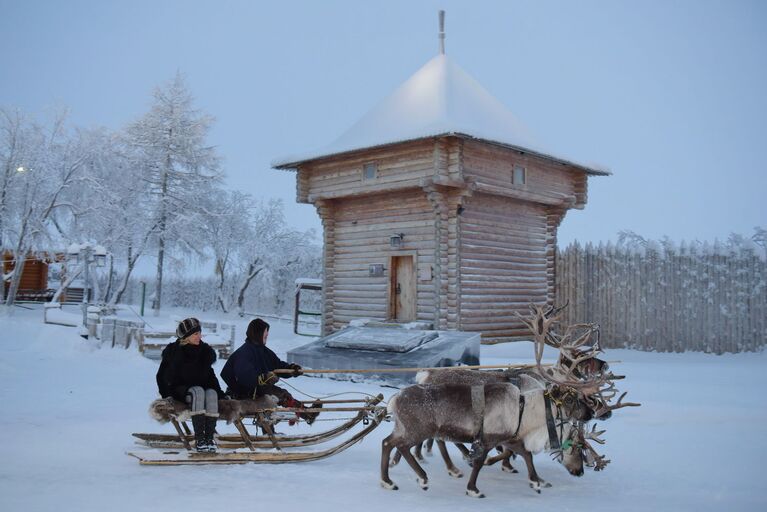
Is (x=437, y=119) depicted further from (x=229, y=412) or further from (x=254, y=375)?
(x=229, y=412)

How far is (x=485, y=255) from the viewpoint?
17.5 m

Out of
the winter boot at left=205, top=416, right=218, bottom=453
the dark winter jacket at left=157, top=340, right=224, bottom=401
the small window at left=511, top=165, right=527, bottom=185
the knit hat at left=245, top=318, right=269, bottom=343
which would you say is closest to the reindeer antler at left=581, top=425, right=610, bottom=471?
the knit hat at left=245, top=318, right=269, bottom=343

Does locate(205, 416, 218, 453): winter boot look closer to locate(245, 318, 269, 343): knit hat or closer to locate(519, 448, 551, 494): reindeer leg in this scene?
locate(245, 318, 269, 343): knit hat

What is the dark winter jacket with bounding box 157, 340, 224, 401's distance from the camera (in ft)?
20.7

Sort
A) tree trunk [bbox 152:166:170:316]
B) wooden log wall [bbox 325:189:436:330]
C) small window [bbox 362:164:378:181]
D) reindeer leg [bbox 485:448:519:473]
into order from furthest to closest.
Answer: tree trunk [bbox 152:166:170:316] → small window [bbox 362:164:378:181] → wooden log wall [bbox 325:189:436:330] → reindeer leg [bbox 485:448:519:473]

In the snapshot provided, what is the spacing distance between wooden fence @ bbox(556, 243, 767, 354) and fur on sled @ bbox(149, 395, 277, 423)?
1343cm

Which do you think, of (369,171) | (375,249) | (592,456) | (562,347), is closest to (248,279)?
(375,249)

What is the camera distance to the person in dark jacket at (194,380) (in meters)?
6.21

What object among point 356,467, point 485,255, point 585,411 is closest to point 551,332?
point 585,411

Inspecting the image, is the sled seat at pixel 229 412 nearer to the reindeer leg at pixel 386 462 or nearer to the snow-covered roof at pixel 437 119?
the reindeer leg at pixel 386 462

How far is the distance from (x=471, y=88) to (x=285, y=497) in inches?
648

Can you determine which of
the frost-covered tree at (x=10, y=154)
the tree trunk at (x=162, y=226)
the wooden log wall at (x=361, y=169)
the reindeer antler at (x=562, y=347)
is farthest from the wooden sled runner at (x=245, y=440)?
the tree trunk at (x=162, y=226)

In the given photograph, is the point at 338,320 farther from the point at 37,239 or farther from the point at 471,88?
the point at 37,239

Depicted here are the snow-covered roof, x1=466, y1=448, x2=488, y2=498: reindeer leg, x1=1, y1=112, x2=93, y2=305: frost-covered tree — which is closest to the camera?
x1=466, y1=448, x2=488, y2=498: reindeer leg
